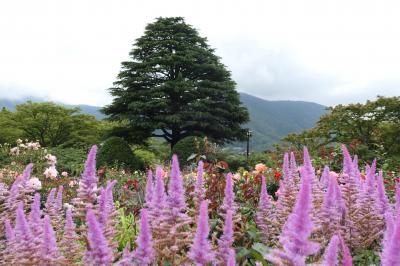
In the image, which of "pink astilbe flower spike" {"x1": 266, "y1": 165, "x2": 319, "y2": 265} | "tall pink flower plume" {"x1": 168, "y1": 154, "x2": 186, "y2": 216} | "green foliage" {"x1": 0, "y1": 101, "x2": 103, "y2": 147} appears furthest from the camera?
"green foliage" {"x1": 0, "y1": 101, "x2": 103, "y2": 147}

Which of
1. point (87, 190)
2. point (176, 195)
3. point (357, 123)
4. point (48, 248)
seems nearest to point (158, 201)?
point (176, 195)

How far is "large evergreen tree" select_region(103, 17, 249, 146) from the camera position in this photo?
33312 mm

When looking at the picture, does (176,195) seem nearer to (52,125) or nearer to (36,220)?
(36,220)

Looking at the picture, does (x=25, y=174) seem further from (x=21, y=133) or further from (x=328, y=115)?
(x=21, y=133)

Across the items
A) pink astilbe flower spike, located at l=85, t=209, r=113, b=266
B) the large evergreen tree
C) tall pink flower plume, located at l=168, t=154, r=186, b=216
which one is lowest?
pink astilbe flower spike, located at l=85, t=209, r=113, b=266

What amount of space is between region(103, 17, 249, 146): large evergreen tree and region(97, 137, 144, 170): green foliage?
418 inches

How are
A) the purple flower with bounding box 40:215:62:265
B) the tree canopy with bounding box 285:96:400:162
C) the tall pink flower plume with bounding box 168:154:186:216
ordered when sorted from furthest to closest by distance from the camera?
the tree canopy with bounding box 285:96:400:162
the tall pink flower plume with bounding box 168:154:186:216
the purple flower with bounding box 40:215:62:265

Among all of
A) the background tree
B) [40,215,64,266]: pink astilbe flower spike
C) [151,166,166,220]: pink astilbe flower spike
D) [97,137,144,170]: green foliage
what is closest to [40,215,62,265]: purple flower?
[40,215,64,266]: pink astilbe flower spike

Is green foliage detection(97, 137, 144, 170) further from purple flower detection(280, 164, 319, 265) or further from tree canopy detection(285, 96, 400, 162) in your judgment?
purple flower detection(280, 164, 319, 265)

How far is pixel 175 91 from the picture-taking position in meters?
34.1

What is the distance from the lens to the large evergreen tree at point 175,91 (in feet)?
109

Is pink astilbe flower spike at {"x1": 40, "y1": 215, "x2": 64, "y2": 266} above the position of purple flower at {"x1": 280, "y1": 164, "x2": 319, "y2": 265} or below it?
below

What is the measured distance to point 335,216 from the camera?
3078mm

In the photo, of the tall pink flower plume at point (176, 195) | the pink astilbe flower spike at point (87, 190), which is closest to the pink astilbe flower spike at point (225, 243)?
the tall pink flower plume at point (176, 195)
